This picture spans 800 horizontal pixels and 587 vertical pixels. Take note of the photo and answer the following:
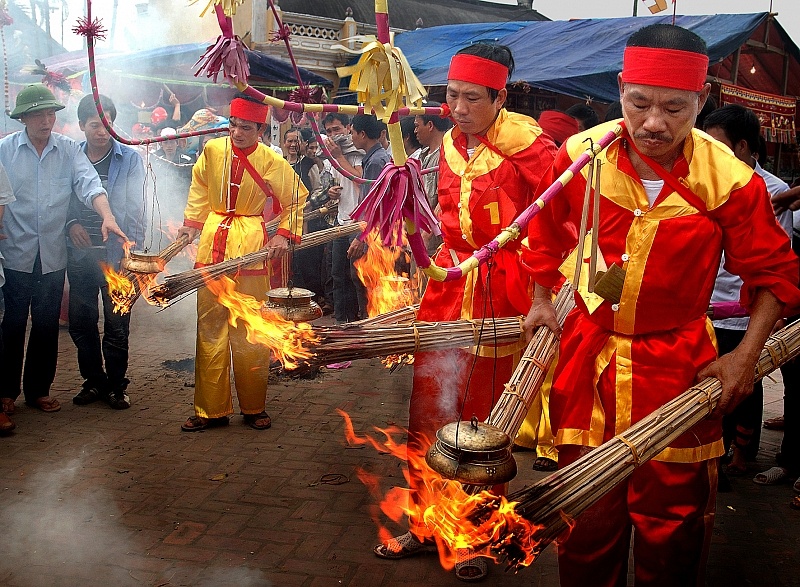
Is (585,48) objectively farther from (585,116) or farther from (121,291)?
(121,291)

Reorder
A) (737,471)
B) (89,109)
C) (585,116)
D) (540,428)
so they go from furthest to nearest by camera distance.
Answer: (585,116)
(89,109)
(540,428)
(737,471)

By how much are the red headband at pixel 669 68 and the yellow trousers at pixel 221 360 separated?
3.33 m

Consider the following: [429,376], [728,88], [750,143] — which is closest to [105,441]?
[429,376]

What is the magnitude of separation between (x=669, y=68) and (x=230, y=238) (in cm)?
339

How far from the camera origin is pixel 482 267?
135 inches

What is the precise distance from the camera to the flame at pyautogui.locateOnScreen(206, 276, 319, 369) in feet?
10.2

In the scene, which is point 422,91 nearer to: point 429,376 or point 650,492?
point 650,492

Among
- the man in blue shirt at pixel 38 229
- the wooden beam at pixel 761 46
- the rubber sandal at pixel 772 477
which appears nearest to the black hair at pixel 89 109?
the man in blue shirt at pixel 38 229

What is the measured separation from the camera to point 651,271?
2297mm

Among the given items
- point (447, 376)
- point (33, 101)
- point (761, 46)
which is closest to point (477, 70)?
point (447, 376)

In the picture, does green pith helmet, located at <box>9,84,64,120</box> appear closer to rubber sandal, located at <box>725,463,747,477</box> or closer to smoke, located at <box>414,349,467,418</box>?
smoke, located at <box>414,349,467,418</box>

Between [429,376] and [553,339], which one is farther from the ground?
[553,339]

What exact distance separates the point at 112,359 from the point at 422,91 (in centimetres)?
421

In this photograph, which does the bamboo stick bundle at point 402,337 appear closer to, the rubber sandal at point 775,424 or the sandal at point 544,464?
the sandal at point 544,464
